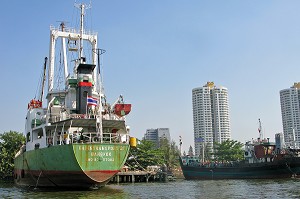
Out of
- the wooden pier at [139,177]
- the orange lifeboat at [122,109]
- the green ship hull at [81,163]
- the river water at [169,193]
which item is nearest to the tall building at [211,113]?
the wooden pier at [139,177]

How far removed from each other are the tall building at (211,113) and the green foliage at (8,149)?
101511mm

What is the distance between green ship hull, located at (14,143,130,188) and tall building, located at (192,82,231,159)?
12115 cm

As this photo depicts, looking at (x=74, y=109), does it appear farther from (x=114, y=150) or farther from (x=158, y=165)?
(x=158, y=165)

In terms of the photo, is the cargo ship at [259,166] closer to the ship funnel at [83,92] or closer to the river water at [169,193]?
the river water at [169,193]

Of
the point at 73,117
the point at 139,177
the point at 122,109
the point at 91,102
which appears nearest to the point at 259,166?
the point at 139,177

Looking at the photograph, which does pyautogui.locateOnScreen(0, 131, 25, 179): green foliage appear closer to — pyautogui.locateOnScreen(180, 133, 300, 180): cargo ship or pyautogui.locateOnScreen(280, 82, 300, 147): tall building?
pyautogui.locateOnScreen(180, 133, 300, 180): cargo ship

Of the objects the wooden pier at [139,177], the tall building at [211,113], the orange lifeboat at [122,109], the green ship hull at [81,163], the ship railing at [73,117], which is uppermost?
the tall building at [211,113]

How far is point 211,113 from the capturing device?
490ft

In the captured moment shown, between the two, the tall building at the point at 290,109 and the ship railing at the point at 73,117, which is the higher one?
the tall building at the point at 290,109

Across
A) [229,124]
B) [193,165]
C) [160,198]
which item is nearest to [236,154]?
[193,165]

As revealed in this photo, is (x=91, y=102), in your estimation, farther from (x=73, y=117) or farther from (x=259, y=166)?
(x=259, y=166)

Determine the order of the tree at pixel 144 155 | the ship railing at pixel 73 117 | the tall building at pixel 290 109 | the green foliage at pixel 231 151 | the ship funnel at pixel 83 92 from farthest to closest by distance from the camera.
→ the tall building at pixel 290 109
the green foliage at pixel 231 151
the tree at pixel 144 155
the ship funnel at pixel 83 92
the ship railing at pixel 73 117

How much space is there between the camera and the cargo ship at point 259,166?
4953cm

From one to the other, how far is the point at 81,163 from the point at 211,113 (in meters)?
127
